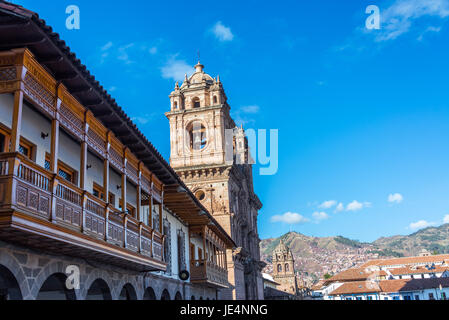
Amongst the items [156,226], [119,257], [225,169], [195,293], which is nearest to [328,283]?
[225,169]

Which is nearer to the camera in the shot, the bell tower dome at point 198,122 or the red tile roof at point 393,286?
the bell tower dome at point 198,122

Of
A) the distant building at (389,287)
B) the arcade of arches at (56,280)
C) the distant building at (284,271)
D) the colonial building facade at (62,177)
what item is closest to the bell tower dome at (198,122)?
the arcade of arches at (56,280)

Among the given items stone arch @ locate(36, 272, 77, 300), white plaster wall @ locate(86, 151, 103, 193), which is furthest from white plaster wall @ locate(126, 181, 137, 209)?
stone arch @ locate(36, 272, 77, 300)

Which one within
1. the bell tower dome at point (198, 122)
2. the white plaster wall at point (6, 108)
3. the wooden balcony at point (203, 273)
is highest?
the bell tower dome at point (198, 122)

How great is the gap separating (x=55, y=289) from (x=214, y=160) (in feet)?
89.8

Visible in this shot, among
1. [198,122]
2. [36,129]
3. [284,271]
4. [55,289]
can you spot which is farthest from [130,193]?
[284,271]

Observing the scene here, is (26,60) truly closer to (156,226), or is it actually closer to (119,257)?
(119,257)

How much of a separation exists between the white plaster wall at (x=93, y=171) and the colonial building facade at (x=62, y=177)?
1.1 inches

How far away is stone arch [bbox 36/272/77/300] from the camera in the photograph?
386 inches

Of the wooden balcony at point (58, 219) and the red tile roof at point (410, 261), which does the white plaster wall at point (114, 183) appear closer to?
the wooden balcony at point (58, 219)

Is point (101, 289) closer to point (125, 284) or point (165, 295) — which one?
point (125, 284)

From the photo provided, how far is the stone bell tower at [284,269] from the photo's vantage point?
84.1 m

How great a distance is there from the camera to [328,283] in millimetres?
73938

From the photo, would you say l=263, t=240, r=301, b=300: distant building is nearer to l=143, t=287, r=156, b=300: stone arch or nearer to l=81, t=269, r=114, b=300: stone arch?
l=143, t=287, r=156, b=300: stone arch
